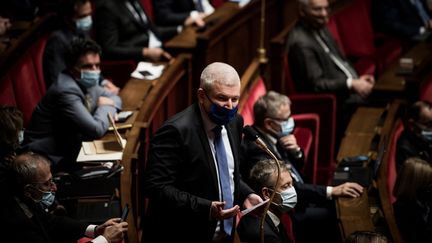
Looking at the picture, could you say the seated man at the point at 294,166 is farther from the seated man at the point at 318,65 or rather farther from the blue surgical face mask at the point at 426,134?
the seated man at the point at 318,65

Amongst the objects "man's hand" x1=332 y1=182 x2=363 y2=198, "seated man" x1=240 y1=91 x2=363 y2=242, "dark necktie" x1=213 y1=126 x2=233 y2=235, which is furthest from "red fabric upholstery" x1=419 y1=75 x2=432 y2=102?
"dark necktie" x1=213 y1=126 x2=233 y2=235

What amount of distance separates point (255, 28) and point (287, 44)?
514 mm

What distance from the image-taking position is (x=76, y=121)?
2.29 m

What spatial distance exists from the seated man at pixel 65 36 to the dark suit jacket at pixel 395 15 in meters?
1.81

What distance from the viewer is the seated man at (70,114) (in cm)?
230

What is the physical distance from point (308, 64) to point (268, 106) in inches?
33.5

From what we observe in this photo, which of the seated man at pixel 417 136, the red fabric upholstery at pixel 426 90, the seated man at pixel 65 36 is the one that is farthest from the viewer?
the red fabric upholstery at pixel 426 90

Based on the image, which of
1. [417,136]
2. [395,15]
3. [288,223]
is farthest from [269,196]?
[395,15]

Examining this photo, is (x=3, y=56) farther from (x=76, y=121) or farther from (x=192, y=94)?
(x=192, y=94)

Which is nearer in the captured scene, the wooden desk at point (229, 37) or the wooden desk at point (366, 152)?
the wooden desk at point (366, 152)

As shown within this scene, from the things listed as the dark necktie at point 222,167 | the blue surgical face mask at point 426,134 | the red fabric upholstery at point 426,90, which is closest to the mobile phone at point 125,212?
the dark necktie at point 222,167

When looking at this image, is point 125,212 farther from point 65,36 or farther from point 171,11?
point 171,11

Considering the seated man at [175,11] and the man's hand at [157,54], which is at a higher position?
the man's hand at [157,54]

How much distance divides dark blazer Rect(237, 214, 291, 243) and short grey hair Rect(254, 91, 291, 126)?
21.9 inches
